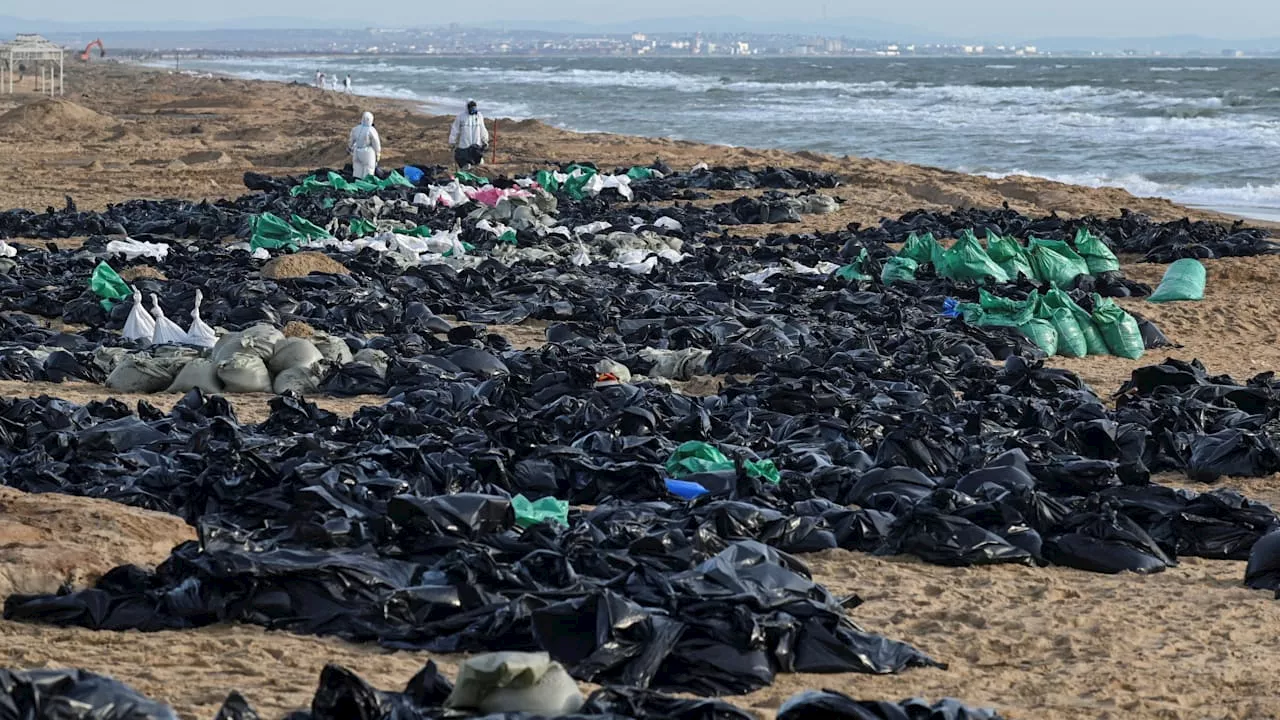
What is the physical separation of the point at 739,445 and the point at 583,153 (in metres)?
18.6

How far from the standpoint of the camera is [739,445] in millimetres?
7773

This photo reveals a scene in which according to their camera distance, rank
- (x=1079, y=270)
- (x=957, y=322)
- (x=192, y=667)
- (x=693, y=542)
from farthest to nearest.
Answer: (x=1079, y=270) → (x=957, y=322) → (x=693, y=542) → (x=192, y=667)

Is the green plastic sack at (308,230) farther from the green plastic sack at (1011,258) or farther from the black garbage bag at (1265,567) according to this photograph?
the black garbage bag at (1265,567)

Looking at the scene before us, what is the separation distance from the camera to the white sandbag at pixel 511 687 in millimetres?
3980

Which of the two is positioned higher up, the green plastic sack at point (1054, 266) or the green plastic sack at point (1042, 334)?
the green plastic sack at point (1054, 266)

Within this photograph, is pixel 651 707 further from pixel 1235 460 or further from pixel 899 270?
pixel 899 270

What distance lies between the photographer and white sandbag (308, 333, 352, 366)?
964 centimetres

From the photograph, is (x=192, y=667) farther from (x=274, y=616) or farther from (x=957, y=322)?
(x=957, y=322)

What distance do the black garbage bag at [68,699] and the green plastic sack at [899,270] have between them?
33.5 feet

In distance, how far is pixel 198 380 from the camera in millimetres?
9273

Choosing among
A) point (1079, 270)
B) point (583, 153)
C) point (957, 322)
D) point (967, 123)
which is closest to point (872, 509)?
point (957, 322)

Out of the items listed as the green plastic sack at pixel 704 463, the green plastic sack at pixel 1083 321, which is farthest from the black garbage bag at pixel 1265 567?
the green plastic sack at pixel 1083 321

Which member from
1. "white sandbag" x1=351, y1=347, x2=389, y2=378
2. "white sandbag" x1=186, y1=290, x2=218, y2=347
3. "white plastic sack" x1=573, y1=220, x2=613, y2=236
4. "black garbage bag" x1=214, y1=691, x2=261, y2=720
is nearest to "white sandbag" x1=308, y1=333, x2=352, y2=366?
"white sandbag" x1=351, y1=347, x2=389, y2=378

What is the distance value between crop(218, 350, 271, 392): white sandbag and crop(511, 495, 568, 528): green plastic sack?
3.05 meters
